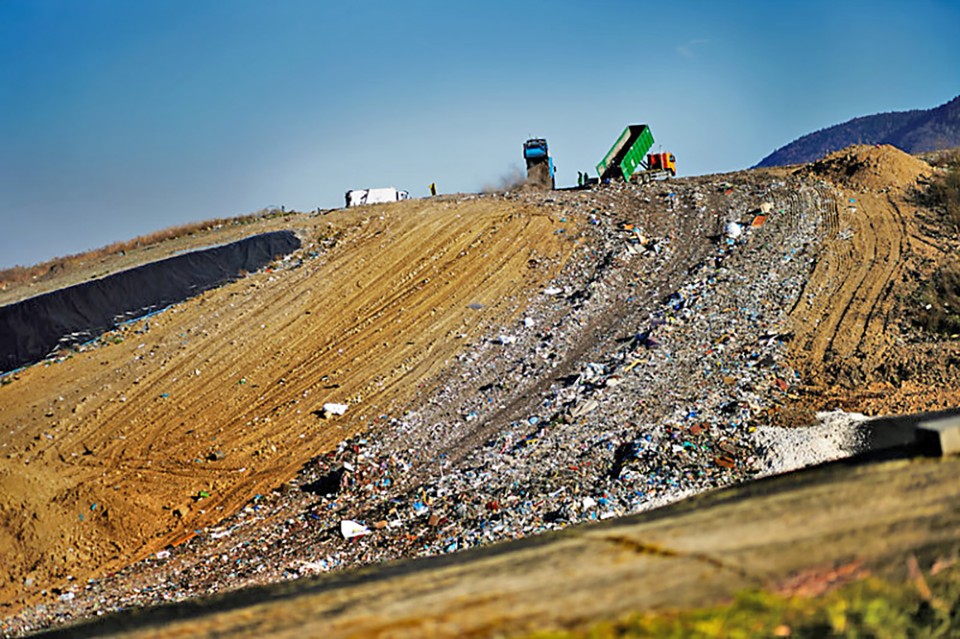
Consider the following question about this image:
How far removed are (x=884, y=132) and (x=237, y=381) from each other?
55.7m

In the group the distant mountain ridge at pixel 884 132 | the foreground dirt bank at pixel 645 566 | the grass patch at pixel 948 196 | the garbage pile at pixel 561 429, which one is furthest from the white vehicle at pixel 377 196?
the distant mountain ridge at pixel 884 132

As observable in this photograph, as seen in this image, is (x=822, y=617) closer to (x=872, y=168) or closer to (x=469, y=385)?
(x=469, y=385)

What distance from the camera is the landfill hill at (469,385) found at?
29.8 ft

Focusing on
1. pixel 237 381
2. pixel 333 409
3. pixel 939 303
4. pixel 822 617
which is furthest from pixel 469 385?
pixel 822 617

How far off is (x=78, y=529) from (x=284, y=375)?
429 centimetres

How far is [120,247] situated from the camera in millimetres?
25953

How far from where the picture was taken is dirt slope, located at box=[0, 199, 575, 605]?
10672mm

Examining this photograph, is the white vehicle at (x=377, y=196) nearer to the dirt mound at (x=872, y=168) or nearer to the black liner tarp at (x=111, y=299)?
the black liner tarp at (x=111, y=299)

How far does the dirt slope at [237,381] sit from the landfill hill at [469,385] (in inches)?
2.1

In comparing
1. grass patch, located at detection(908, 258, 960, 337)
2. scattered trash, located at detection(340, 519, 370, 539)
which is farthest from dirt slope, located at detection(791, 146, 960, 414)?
scattered trash, located at detection(340, 519, 370, 539)

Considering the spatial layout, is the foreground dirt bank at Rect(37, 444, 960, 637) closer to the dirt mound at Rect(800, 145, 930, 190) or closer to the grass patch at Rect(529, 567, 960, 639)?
the grass patch at Rect(529, 567, 960, 639)

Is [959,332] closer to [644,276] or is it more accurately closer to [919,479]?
[644,276]

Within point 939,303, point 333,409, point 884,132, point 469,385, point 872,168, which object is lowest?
point 333,409

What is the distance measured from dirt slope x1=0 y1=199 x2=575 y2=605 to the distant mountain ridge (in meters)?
40.5
